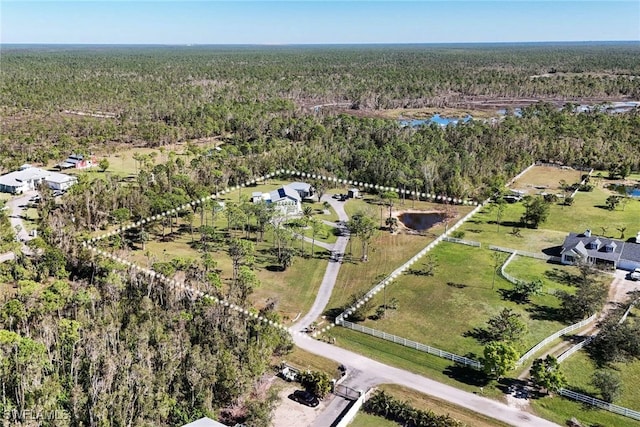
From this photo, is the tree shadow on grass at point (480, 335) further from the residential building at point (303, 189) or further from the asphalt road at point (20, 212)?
the asphalt road at point (20, 212)

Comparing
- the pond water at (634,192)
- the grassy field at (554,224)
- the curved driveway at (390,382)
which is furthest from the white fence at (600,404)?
the pond water at (634,192)

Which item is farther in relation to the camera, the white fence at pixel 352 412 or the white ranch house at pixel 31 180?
the white ranch house at pixel 31 180

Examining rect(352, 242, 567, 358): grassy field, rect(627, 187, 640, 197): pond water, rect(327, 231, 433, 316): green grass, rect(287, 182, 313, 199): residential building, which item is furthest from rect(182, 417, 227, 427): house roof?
rect(627, 187, 640, 197): pond water

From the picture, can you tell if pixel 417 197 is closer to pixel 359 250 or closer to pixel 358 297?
pixel 359 250

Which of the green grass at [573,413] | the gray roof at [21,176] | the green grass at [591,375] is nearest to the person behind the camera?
the green grass at [573,413]

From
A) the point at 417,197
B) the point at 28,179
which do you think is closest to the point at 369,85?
the point at 417,197

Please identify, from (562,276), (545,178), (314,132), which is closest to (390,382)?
(562,276)
